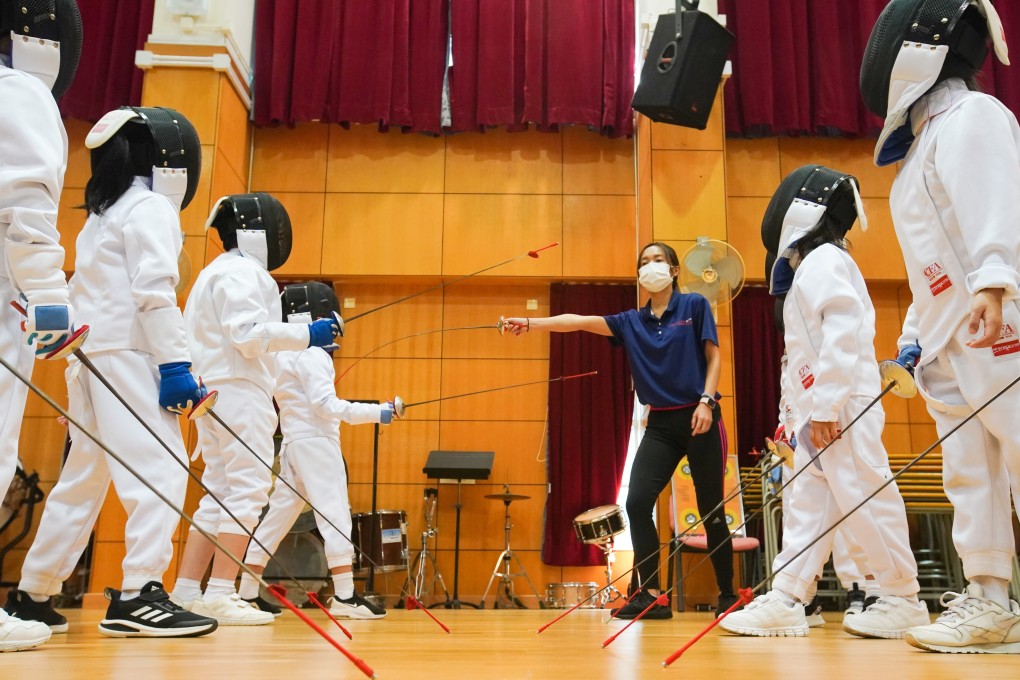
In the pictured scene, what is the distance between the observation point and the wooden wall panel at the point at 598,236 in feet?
22.4

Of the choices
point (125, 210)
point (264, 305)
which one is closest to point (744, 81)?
point (264, 305)

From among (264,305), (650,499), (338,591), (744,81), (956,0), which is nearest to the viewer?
(956,0)

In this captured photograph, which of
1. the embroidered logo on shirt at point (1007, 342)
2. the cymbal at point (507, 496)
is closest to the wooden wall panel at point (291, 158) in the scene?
the cymbal at point (507, 496)

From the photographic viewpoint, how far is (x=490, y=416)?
680 cm

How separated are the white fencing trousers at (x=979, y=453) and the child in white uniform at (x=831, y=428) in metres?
0.44

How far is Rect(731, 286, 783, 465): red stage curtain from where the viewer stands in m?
6.50

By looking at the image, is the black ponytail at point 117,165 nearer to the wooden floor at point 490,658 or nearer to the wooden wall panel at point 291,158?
the wooden floor at point 490,658

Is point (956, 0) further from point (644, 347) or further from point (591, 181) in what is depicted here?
point (591, 181)

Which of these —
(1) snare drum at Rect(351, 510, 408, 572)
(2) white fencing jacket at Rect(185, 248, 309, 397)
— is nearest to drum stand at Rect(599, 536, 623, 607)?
(1) snare drum at Rect(351, 510, 408, 572)

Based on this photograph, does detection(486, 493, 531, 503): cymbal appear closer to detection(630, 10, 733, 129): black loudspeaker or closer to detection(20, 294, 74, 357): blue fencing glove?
detection(630, 10, 733, 129): black loudspeaker

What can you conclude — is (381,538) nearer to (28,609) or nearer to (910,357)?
(28,609)

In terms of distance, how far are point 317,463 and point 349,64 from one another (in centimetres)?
405

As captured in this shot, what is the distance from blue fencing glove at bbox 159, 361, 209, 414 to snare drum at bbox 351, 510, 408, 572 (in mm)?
3678

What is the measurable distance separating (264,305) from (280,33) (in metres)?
4.15
